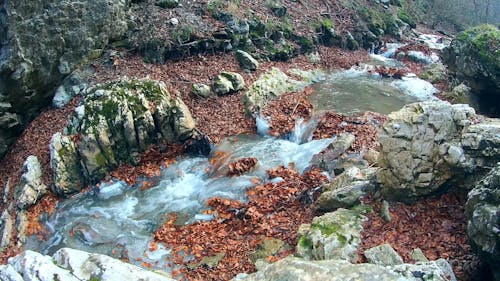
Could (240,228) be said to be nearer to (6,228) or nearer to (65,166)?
(65,166)

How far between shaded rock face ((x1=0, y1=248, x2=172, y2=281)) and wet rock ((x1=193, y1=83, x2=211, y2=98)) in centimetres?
840

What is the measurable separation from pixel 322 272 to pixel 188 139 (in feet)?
24.2

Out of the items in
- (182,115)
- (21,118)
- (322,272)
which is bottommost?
(21,118)

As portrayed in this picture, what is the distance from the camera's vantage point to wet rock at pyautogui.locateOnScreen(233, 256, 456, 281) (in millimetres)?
4953

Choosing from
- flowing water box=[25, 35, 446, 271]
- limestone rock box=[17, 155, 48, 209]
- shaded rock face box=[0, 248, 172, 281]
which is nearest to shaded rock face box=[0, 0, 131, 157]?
limestone rock box=[17, 155, 48, 209]

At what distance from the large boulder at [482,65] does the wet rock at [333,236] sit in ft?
30.0

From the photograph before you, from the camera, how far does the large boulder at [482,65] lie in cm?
1355

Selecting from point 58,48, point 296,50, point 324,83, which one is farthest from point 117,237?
point 296,50

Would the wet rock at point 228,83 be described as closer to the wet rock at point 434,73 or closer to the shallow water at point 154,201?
the shallow water at point 154,201

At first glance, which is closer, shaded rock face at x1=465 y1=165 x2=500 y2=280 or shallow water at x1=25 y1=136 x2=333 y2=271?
shaded rock face at x1=465 y1=165 x2=500 y2=280

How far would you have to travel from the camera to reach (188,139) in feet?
38.3

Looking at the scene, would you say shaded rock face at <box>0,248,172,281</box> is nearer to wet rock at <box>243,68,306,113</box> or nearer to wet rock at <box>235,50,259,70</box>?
wet rock at <box>243,68,306,113</box>

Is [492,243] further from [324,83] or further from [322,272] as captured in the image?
[324,83]

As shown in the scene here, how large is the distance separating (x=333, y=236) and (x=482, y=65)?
1024 cm
